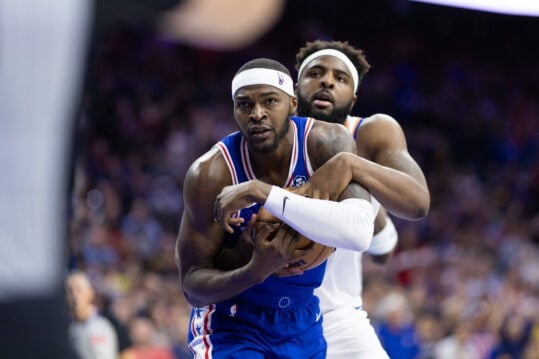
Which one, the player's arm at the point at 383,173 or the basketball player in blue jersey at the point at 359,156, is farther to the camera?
the basketball player in blue jersey at the point at 359,156

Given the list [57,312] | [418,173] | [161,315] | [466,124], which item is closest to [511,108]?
[466,124]

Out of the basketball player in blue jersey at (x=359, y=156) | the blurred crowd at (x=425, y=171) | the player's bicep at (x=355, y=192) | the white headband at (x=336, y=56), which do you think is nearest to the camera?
the player's bicep at (x=355, y=192)

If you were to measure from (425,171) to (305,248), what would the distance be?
11622 millimetres

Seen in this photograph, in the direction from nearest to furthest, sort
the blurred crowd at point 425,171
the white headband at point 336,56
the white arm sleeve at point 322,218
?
1. the white arm sleeve at point 322,218
2. the white headband at point 336,56
3. the blurred crowd at point 425,171

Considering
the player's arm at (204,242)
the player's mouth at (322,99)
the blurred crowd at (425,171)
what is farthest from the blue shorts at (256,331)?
the blurred crowd at (425,171)

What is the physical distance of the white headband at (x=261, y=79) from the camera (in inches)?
132

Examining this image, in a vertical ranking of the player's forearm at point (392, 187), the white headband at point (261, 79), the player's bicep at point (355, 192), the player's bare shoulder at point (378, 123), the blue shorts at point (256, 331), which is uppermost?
the player's bare shoulder at point (378, 123)

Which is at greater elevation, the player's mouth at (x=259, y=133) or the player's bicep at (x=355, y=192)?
the player's mouth at (x=259, y=133)

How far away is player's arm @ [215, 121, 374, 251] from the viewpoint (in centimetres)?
301

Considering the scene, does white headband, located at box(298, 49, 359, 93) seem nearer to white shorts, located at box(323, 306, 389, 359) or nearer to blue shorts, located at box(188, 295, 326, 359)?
Answer: white shorts, located at box(323, 306, 389, 359)

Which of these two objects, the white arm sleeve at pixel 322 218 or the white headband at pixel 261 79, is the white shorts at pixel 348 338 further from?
the white headband at pixel 261 79

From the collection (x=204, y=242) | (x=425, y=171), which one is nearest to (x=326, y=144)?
(x=204, y=242)

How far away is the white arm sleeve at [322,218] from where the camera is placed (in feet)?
9.85

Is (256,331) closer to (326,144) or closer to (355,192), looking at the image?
(355,192)
